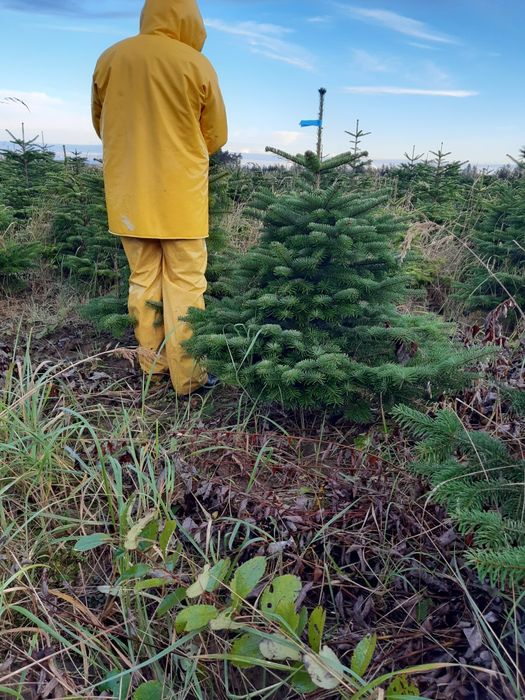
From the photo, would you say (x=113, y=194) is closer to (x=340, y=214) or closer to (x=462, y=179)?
(x=340, y=214)

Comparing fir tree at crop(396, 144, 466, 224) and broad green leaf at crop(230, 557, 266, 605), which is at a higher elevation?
fir tree at crop(396, 144, 466, 224)

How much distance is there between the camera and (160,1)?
3475mm

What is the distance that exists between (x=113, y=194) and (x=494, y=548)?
327cm

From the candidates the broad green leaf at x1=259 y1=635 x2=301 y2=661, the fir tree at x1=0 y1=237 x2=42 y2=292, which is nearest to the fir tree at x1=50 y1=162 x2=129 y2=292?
the fir tree at x1=0 y1=237 x2=42 y2=292

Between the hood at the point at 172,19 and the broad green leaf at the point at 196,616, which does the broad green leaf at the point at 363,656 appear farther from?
the hood at the point at 172,19

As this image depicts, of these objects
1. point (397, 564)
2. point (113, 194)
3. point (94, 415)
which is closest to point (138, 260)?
point (113, 194)

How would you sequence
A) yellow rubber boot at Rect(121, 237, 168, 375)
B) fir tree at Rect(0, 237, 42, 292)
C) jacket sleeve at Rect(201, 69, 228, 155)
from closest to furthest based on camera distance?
jacket sleeve at Rect(201, 69, 228, 155) → yellow rubber boot at Rect(121, 237, 168, 375) → fir tree at Rect(0, 237, 42, 292)

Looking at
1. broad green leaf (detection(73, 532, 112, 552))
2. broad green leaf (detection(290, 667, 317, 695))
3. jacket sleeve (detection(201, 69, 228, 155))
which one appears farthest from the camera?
jacket sleeve (detection(201, 69, 228, 155))

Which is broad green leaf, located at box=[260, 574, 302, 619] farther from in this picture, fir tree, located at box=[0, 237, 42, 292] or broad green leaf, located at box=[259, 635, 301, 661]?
fir tree, located at box=[0, 237, 42, 292]

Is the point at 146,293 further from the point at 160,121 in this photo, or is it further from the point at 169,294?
the point at 160,121

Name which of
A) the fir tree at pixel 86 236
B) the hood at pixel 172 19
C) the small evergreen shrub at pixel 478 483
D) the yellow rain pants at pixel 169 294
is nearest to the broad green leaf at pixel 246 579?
the small evergreen shrub at pixel 478 483

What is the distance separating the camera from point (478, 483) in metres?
1.72

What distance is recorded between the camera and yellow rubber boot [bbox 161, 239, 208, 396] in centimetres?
377

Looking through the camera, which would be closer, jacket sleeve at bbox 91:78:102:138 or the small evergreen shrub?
the small evergreen shrub
